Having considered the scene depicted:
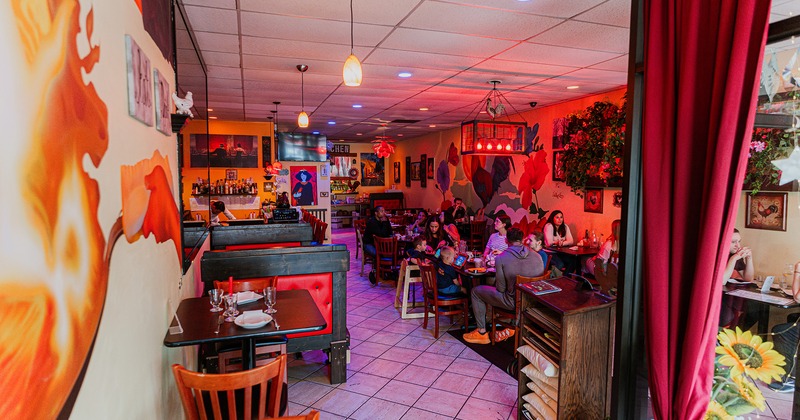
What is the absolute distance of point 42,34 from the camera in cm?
96

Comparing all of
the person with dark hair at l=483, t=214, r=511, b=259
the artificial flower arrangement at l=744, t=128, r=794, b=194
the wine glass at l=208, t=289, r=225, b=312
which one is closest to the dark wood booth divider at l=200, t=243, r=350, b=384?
the wine glass at l=208, t=289, r=225, b=312

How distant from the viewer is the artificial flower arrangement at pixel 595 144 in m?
4.89

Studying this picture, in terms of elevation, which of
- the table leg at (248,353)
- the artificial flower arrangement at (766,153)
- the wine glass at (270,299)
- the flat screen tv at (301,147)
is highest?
the flat screen tv at (301,147)

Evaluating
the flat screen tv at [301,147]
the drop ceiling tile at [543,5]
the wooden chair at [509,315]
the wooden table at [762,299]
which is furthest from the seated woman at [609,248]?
the flat screen tv at [301,147]

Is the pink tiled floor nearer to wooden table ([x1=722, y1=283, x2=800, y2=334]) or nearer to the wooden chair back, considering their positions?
the wooden chair back

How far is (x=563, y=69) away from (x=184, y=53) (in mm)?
3840

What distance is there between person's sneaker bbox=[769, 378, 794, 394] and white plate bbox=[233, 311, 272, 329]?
7.63 feet

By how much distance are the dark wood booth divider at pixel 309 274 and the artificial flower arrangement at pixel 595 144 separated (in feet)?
10.8

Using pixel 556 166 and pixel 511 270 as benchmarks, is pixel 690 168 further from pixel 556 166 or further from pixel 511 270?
pixel 556 166

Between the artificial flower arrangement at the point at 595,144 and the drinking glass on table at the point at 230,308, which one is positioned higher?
the artificial flower arrangement at the point at 595,144

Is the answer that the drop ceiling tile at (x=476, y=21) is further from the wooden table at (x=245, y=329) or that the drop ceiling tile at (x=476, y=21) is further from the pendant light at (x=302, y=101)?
the wooden table at (x=245, y=329)

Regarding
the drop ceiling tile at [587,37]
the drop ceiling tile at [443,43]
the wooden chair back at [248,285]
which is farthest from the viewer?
the drop ceiling tile at [443,43]

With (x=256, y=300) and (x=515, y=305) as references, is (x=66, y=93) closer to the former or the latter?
(x=256, y=300)

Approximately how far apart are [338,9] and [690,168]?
8.16 ft
